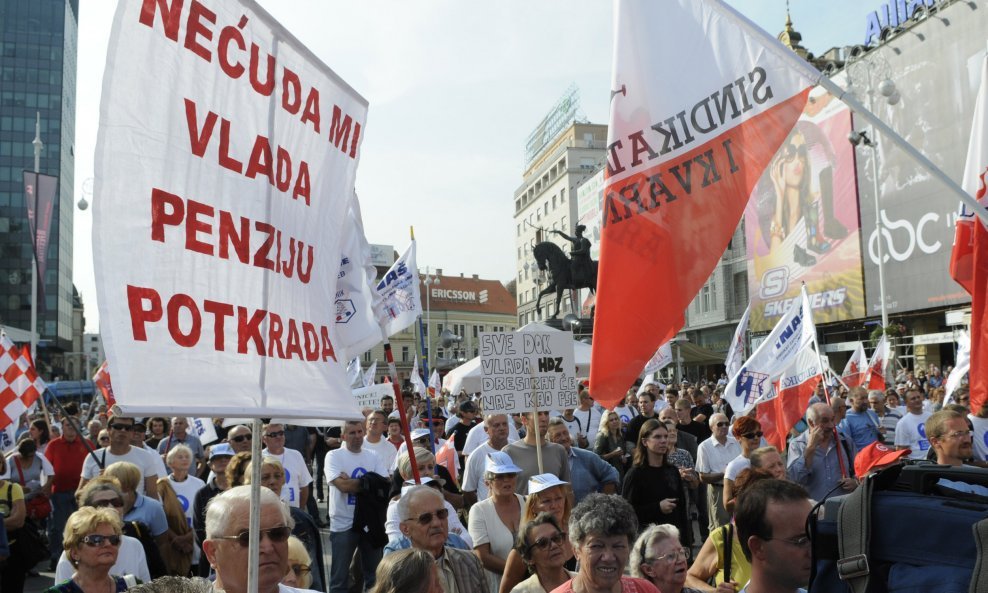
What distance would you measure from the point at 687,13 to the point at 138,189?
3.63 meters

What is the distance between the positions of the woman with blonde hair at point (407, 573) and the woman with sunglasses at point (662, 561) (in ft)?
3.46

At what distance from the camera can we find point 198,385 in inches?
101

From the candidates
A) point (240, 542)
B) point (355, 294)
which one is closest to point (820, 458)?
point (355, 294)

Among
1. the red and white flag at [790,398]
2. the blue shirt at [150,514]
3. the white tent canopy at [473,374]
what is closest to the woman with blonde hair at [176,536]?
the blue shirt at [150,514]

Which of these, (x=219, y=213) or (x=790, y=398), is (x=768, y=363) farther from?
(x=219, y=213)

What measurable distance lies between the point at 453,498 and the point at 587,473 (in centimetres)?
113

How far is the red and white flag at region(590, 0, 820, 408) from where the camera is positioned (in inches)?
188

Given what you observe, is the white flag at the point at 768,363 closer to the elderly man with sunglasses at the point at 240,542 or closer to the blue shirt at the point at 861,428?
the blue shirt at the point at 861,428

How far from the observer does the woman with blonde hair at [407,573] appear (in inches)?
131

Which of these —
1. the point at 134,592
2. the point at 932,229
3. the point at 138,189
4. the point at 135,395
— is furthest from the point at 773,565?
the point at 932,229

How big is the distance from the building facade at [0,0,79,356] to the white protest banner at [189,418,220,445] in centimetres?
7953

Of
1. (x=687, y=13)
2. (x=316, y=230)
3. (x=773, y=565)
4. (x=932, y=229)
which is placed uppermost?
(x=932, y=229)

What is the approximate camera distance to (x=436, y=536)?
4.26 m

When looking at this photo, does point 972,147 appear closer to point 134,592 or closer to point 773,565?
point 773,565
